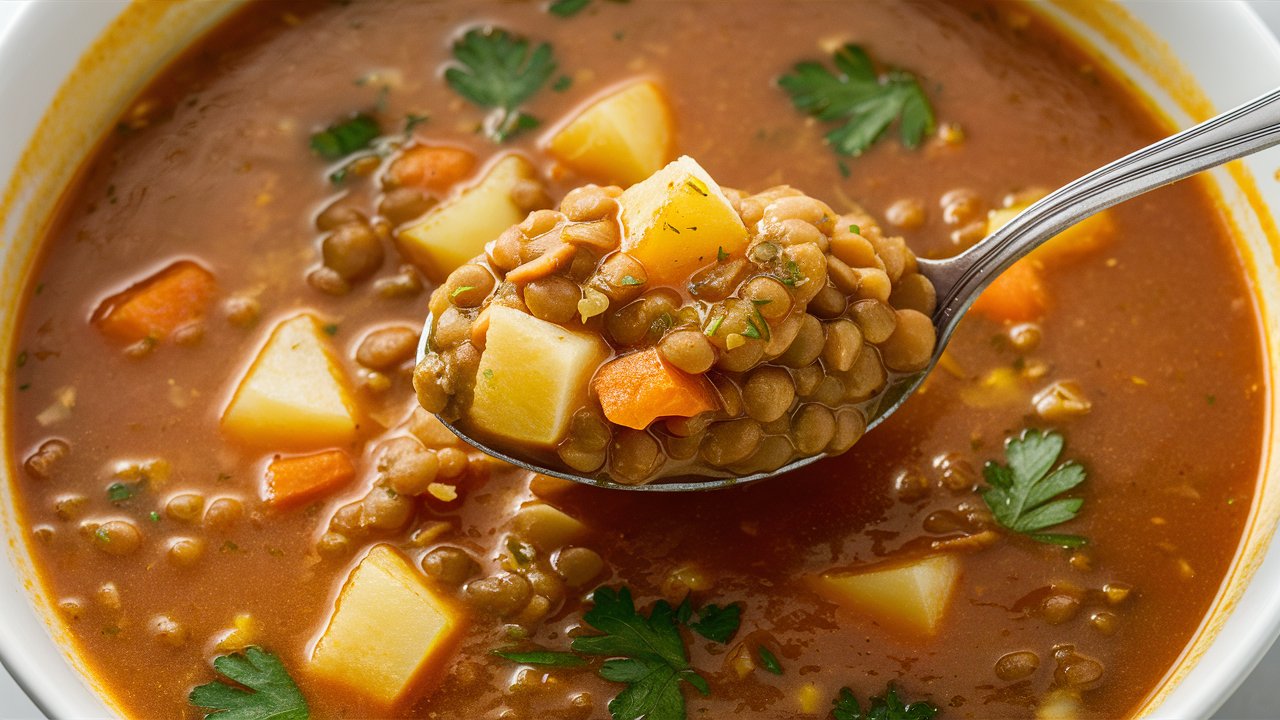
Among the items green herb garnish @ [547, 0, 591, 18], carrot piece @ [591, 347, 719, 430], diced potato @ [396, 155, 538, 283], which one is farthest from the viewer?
green herb garnish @ [547, 0, 591, 18]

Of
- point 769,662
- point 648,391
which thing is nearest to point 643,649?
point 769,662

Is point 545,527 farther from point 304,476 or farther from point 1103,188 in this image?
point 1103,188

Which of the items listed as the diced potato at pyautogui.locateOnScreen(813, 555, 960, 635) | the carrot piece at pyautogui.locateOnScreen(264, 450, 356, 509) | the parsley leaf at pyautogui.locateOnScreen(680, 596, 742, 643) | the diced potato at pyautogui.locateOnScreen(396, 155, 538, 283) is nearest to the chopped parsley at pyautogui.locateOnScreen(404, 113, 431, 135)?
the diced potato at pyautogui.locateOnScreen(396, 155, 538, 283)

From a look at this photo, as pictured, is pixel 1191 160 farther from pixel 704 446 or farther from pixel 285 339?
pixel 285 339

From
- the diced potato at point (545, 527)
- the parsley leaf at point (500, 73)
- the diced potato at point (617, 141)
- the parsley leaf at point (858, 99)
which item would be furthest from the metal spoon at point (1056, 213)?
the parsley leaf at point (500, 73)

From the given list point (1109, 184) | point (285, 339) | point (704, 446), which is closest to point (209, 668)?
point (285, 339)

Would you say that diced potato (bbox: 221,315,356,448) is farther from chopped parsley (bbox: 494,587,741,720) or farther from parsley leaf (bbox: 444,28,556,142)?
parsley leaf (bbox: 444,28,556,142)
